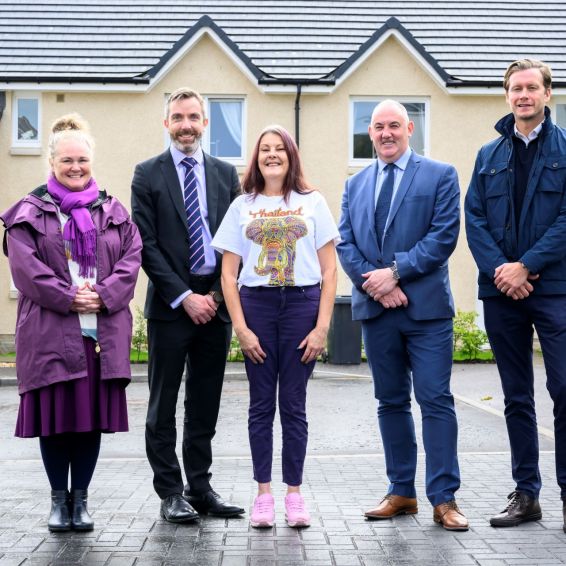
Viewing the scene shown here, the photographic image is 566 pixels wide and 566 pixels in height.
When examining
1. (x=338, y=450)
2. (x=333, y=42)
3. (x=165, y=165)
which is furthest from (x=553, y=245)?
(x=333, y=42)

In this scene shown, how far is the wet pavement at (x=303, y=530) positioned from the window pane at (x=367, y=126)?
509 inches

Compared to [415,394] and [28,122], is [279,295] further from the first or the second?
[28,122]

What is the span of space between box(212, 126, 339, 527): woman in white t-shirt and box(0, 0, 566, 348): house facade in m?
15.8

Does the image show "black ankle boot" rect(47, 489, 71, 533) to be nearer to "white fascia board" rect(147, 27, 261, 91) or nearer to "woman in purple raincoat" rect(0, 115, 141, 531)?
"woman in purple raincoat" rect(0, 115, 141, 531)

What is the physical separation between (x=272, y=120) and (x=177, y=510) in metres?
17.0

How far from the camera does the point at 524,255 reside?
5512mm

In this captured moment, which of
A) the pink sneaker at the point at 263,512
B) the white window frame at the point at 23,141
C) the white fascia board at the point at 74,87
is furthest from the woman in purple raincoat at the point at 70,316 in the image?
the white window frame at the point at 23,141

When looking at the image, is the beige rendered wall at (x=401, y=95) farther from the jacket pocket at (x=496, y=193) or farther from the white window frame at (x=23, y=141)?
the jacket pocket at (x=496, y=193)

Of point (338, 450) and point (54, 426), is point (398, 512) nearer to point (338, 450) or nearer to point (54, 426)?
point (54, 426)

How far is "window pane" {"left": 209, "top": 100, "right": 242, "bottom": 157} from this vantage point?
21891 millimetres

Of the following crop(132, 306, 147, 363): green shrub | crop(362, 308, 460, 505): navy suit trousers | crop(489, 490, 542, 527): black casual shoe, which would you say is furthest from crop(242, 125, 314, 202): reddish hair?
crop(132, 306, 147, 363): green shrub

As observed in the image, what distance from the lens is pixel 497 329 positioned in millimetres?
5734

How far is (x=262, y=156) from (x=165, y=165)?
2.06 ft

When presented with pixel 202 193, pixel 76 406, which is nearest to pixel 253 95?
pixel 202 193
